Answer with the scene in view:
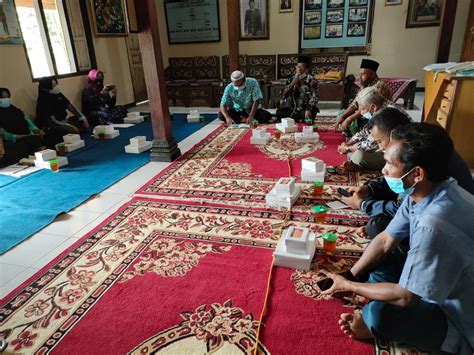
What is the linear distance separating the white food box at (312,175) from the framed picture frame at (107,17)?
224 inches

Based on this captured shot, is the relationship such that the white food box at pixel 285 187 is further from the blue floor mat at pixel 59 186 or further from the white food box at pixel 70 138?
the white food box at pixel 70 138

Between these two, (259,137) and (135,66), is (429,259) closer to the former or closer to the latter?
(259,137)

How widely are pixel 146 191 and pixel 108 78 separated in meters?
4.91

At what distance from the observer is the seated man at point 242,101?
523cm

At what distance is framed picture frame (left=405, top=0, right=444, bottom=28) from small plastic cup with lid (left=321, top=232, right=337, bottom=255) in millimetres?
7147

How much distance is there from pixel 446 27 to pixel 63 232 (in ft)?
20.3

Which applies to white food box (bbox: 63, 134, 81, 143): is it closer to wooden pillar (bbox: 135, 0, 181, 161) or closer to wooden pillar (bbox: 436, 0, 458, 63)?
wooden pillar (bbox: 135, 0, 181, 161)

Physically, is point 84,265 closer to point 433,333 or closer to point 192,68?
point 433,333

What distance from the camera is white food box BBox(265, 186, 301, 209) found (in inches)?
110

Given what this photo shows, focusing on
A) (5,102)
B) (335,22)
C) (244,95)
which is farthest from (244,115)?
(335,22)

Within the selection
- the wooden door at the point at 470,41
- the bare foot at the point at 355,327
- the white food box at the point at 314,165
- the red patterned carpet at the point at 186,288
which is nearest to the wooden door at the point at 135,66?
the red patterned carpet at the point at 186,288

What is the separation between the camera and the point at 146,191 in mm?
3309

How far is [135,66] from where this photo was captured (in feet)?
26.3

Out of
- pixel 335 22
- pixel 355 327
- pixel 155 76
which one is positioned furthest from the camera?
pixel 335 22
